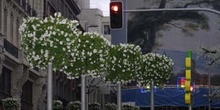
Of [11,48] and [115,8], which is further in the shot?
[11,48]

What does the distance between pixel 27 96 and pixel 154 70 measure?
24.1 m

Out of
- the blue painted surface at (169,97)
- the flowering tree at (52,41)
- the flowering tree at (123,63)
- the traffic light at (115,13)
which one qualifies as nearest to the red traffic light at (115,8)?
the traffic light at (115,13)

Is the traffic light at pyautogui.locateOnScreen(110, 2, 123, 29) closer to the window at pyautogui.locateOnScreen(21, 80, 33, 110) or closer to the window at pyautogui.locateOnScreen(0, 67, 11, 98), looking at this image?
the window at pyautogui.locateOnScreen(0, 67, 11, 98)

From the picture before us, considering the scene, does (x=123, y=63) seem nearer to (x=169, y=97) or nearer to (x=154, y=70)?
(x=154, y=70)

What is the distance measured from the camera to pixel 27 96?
207 ft

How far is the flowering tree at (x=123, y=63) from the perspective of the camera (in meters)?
36.0

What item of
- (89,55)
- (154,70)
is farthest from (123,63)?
(89,55)

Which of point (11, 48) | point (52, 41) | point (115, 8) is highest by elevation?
point (11, 48)

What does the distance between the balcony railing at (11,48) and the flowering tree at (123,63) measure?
15.9 meters

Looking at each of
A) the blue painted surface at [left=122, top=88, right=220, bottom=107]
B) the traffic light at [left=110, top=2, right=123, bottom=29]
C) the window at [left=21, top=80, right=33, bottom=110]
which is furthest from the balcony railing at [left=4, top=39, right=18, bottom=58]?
the blue painted surface at [left=122, top=88, right=220, bottom=107]

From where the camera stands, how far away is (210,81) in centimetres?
8144

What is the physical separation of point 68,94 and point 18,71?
125ft

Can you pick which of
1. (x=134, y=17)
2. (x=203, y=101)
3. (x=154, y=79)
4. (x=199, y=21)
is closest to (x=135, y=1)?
(x=134, y=17)

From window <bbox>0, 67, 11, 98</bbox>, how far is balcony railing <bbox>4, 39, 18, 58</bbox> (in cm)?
129
